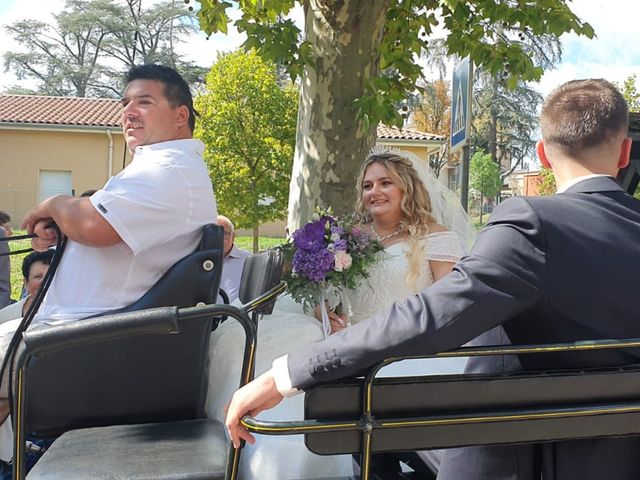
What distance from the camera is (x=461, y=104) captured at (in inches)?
175

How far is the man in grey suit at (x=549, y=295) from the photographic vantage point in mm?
1323

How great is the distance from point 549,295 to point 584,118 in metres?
0.44

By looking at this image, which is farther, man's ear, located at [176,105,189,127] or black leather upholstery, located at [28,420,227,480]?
man's ear, located at [176,105,189,127]

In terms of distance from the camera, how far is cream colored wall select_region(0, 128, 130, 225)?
25.1 m

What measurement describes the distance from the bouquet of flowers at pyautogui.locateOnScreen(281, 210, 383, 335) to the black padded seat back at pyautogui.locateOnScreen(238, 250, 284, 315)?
555 mm

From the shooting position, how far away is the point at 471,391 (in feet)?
4.53

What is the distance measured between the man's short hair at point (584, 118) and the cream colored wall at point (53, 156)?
977 inches

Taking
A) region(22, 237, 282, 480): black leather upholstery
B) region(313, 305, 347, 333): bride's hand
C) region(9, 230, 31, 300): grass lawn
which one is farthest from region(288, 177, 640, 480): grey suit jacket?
region(9, 230, 31, 300): grass lawn

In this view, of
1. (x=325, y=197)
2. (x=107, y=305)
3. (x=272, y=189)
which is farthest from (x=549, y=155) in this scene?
(x=272, y=189)

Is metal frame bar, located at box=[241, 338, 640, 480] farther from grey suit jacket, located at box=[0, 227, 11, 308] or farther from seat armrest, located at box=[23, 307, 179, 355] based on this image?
grey suit jacket, located at box=[0, 227, 11, 308]

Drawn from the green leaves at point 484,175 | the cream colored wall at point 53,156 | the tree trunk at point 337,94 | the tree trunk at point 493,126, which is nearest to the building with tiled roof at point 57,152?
the cream colored wall at point 53,156

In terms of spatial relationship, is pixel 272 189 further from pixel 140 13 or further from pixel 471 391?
pixel 140 13

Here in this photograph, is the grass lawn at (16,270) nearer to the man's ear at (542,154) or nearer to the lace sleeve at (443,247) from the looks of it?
the lace sleeve at (443,247)

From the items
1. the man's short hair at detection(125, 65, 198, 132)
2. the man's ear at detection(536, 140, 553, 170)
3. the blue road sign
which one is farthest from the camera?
the blue road sign
